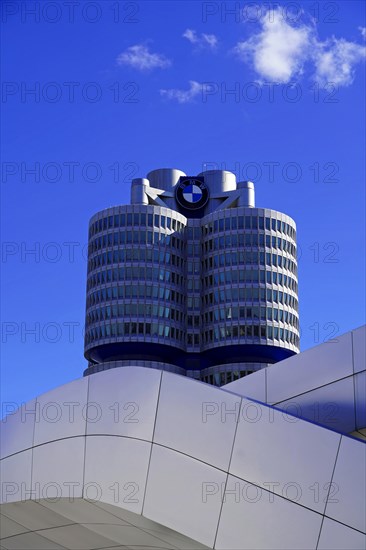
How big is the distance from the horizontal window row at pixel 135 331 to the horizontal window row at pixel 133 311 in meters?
1.39

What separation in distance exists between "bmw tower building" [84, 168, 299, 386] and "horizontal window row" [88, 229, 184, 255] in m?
0.15

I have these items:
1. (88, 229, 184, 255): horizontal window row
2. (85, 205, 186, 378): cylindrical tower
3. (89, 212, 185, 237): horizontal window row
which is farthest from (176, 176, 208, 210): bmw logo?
(88, 229, 184, 255): horizontal window row

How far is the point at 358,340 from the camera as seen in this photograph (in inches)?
560

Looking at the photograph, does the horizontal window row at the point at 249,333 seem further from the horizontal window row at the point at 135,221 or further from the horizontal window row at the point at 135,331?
the horizontal window row at the point at 135,221

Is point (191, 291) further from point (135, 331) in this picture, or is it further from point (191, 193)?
point (191, 193)

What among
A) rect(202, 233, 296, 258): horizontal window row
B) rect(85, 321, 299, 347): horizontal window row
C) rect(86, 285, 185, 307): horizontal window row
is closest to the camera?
rect(85, 321, 299, 347): horizontal window row

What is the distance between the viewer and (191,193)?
13275 centimetres

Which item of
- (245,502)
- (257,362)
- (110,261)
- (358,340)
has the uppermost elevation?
(110,261)

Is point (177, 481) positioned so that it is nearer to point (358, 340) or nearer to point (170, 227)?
point (358, 340)

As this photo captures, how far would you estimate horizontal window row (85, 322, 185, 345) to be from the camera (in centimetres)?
11450

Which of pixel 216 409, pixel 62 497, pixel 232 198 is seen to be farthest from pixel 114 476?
pixel 232 198

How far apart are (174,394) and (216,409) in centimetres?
100

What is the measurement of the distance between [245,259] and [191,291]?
34.5 ft

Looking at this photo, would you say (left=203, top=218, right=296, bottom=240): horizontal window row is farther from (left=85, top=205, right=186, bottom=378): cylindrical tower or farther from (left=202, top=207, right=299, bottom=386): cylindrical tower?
(left=85, top=205, right=186, bottom=378): cylindrical tower
